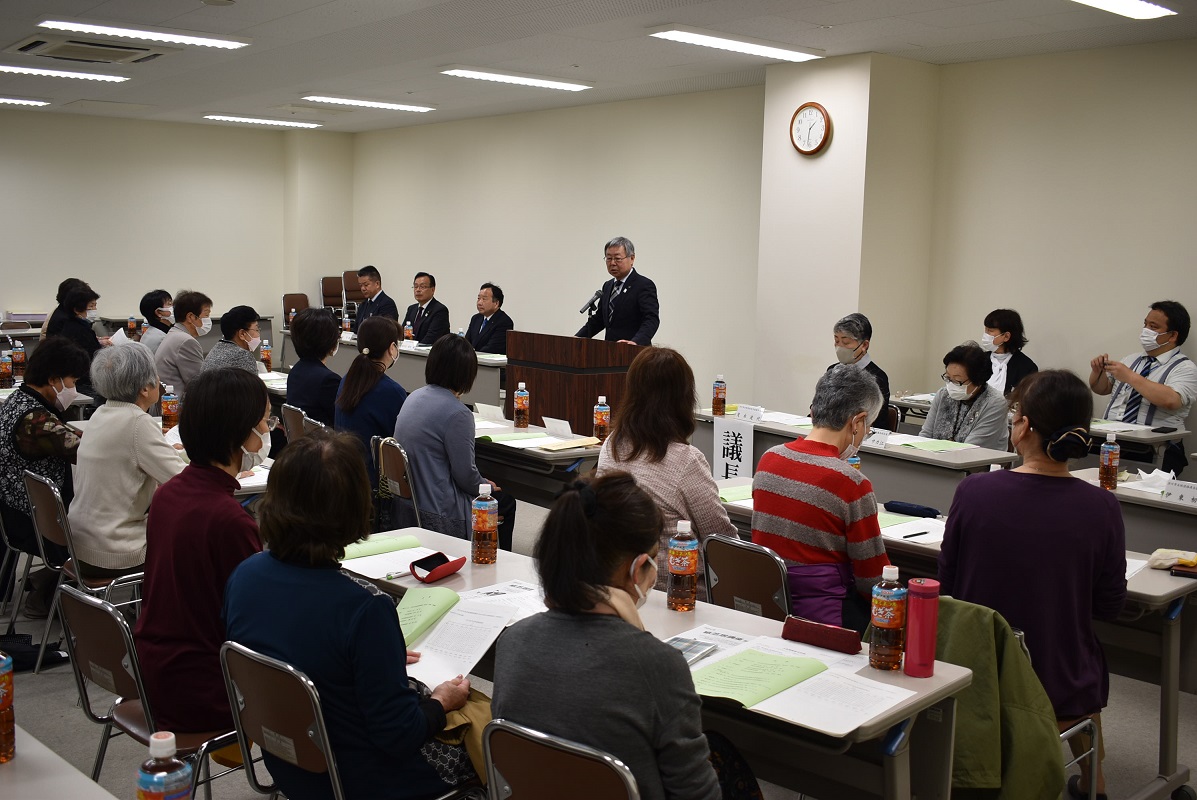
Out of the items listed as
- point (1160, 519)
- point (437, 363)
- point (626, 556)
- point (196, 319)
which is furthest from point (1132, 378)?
point (196, 319)

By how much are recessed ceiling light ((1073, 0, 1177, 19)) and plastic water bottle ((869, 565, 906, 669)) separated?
14.1ft

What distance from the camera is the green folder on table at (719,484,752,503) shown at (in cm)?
396

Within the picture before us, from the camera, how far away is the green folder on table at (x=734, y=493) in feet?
13.0

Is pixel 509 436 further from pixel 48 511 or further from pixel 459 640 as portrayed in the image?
pixel 459 640

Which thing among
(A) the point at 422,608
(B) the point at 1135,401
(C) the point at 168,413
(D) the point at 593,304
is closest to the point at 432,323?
(D) the point at 593,304

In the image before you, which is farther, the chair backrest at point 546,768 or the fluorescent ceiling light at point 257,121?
the fluorescent ceiling light at point 257,121

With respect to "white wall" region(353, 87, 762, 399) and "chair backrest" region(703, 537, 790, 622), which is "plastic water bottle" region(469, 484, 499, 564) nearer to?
"chair backrest" region(703, 537, 790, 622)

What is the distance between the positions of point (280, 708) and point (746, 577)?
4.62 feet

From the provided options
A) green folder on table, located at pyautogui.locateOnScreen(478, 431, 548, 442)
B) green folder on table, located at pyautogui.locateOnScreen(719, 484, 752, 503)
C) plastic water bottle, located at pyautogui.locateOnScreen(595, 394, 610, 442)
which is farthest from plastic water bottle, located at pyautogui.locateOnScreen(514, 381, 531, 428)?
green folder on table, located at pyautogui.locateOnScreen(719, 484, 752, 503)

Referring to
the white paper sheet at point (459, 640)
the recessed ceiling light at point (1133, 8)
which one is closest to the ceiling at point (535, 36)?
the recessed ceiling light at point (1133, 8)

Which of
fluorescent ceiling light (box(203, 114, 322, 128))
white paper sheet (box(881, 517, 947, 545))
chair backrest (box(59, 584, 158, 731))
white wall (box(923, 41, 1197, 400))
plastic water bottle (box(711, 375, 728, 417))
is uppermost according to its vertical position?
fluorescent ceiling light (box(203, 114, 322, 128))

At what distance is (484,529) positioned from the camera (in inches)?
121

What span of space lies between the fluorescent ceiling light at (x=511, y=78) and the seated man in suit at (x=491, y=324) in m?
1.70

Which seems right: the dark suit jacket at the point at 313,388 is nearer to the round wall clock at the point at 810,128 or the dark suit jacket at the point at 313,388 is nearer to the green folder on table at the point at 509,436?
the green folder on table at the point at 509,436
